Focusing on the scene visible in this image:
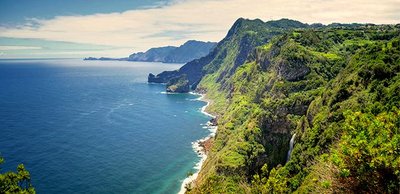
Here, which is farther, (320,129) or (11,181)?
(320,129)

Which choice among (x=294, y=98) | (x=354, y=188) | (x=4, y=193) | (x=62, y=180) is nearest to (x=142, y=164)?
(x=62, y=180)

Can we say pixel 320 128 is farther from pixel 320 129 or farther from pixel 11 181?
pixel 11 181

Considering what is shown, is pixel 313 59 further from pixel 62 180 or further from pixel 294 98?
pixel 62 180

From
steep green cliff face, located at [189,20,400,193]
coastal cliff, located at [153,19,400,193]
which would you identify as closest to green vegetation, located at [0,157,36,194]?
steep green cliff face, located at [189,20,400,193]

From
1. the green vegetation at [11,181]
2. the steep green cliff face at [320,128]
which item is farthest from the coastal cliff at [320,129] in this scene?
the green vegetation at [11,181]

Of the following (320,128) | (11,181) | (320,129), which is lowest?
(320,129)

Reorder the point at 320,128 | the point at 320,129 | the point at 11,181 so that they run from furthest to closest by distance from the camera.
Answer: the point at 320,128 → the point at 320,129 → the point at 11,181

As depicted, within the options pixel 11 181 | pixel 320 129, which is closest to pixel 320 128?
pixel 320 129

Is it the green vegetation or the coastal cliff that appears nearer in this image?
the coastal cliff

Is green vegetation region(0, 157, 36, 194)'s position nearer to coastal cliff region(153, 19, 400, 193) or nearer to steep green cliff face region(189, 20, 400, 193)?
steep green cliff face region(189, 20, 400, 193)
